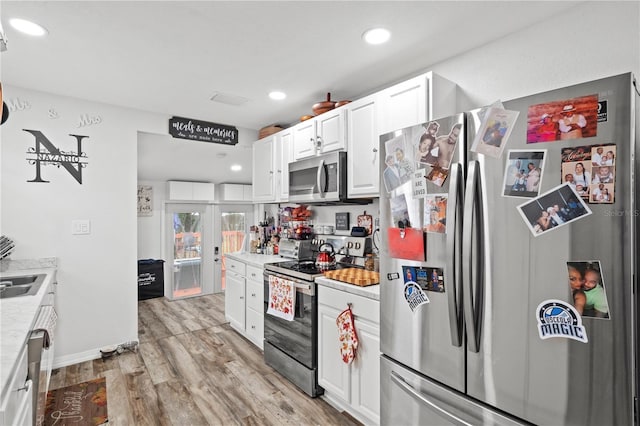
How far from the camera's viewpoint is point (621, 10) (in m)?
1.63

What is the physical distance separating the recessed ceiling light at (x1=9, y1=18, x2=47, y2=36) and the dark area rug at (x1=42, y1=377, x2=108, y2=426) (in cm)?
251

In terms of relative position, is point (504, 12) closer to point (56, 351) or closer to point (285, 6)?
point (285, 6)

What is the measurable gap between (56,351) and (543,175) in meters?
3.99

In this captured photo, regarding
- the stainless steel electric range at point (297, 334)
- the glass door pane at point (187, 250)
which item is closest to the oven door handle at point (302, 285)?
the stainless steel electric range at point (297, 334)

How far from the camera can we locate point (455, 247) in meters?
1.43

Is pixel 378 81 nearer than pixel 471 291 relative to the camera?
No

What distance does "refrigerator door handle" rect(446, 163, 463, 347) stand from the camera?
55.8 inches

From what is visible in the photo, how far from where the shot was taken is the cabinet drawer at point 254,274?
10.8 feet

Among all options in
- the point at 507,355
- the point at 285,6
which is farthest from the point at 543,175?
the point at 285,6

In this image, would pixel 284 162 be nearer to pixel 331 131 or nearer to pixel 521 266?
pixel 331 131

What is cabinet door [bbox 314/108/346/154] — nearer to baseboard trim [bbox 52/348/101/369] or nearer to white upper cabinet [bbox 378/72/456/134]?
white upper cabinet [bbox 378/72/456/134]

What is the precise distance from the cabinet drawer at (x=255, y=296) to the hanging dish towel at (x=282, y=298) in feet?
1.09

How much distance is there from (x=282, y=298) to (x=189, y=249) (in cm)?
381

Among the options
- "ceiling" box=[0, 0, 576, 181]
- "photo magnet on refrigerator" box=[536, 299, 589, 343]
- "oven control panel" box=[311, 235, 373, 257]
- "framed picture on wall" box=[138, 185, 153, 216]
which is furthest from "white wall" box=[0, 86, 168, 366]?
"photo magnet on refrigerator" box=[536, 299, 589, 343]
